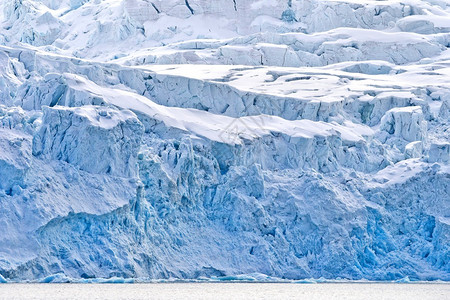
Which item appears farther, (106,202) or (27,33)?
(27,33)

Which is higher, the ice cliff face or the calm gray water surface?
the ice cliff face

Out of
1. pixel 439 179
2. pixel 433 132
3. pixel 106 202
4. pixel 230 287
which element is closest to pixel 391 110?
pixel 433 132

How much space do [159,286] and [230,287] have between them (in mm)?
1784

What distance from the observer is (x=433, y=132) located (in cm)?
3030

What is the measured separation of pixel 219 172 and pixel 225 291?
9.22ft

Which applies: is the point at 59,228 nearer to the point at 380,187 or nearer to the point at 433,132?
the point at 380,187

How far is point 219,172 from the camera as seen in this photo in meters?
25.8

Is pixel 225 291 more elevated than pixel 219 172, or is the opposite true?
pixel 219 172

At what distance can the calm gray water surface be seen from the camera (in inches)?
900

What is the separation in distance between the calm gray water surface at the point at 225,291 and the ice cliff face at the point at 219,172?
473 millimetres

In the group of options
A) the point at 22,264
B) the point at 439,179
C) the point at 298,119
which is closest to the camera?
the point at 22,264

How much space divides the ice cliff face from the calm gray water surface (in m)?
0.47

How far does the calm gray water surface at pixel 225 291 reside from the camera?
2285cm

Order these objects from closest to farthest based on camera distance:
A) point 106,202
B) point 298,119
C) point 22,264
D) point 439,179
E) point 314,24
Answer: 1. point 22,264
2. point 106,202
3. point 439,179
4. point 298,119
5. point 314,24
